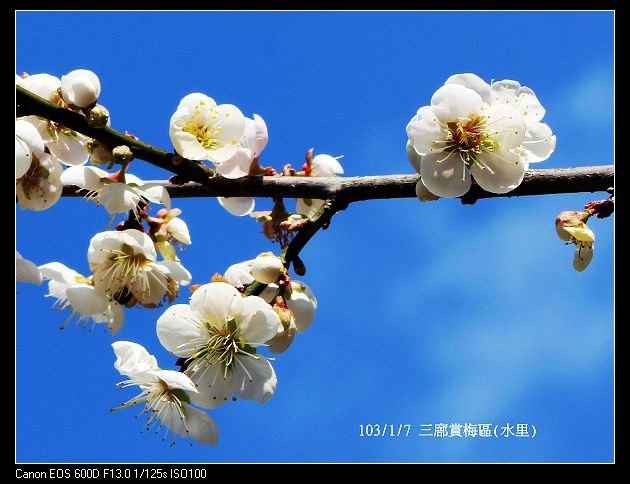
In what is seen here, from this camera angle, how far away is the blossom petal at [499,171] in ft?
7.94

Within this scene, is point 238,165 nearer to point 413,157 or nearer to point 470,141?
point 413,157

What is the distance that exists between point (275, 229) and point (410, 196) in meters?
0.54

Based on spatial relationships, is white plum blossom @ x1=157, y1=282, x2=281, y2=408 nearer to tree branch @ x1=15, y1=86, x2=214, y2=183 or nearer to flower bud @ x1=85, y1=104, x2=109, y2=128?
tree branch @ x1=15, y1=86, x2=214, y2=183

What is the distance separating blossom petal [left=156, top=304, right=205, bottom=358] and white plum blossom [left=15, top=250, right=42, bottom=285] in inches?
16.1

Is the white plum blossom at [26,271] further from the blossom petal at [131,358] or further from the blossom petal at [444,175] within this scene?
the blossom petal at [444,175]

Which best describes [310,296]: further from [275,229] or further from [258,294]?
[275,229]

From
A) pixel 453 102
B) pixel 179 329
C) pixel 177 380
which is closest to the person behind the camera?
pixel 177 380

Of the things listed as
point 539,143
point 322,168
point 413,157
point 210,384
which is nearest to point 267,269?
point 210,384

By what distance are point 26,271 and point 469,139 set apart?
1495 mm

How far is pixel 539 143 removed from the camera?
8.48ft

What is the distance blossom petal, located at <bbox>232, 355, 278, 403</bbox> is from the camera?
2289 millimetres

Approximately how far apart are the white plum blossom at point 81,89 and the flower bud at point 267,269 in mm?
734

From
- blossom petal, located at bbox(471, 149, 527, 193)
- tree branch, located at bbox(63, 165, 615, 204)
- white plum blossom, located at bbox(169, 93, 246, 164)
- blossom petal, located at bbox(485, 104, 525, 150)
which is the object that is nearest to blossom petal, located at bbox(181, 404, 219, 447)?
tree branch, located at bbox(63, 165, 615, 204)
